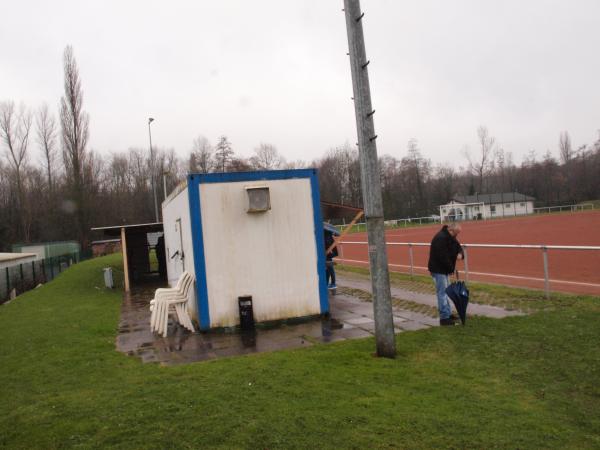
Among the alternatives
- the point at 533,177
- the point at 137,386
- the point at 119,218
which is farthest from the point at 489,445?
the point at 533,177

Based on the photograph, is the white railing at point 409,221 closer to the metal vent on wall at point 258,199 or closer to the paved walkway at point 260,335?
the paved walkway at point 260,335

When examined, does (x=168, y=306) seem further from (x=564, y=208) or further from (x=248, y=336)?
(x=564, y=208)

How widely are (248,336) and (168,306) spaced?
165 centimetres

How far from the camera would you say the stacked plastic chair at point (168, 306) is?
28.5 feet

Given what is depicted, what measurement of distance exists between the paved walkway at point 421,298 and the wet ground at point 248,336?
3.23 ft

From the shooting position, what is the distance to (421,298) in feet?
34.7

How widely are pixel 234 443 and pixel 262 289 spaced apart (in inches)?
206

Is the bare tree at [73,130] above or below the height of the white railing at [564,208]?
above

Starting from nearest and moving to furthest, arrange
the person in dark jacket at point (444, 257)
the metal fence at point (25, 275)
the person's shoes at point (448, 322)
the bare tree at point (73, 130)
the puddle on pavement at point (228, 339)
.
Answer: the puddle on pavement at point (228, 339) → the person's shoes at point (448, 322) → the person in dark jacket at point (444, 257) → the metal fence at point (25, 275) → the bare tree at point (73, 130)

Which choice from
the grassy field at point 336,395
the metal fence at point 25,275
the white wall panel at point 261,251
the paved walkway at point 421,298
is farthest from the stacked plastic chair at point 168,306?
the metal fence at point 25,275

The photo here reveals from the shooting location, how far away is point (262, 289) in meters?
8.85

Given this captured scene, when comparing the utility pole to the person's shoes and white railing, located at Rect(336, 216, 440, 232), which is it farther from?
white railing, located at Rect(336, 216, 440, 232)

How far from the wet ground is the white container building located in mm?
387

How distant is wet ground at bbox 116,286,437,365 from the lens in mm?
7043
